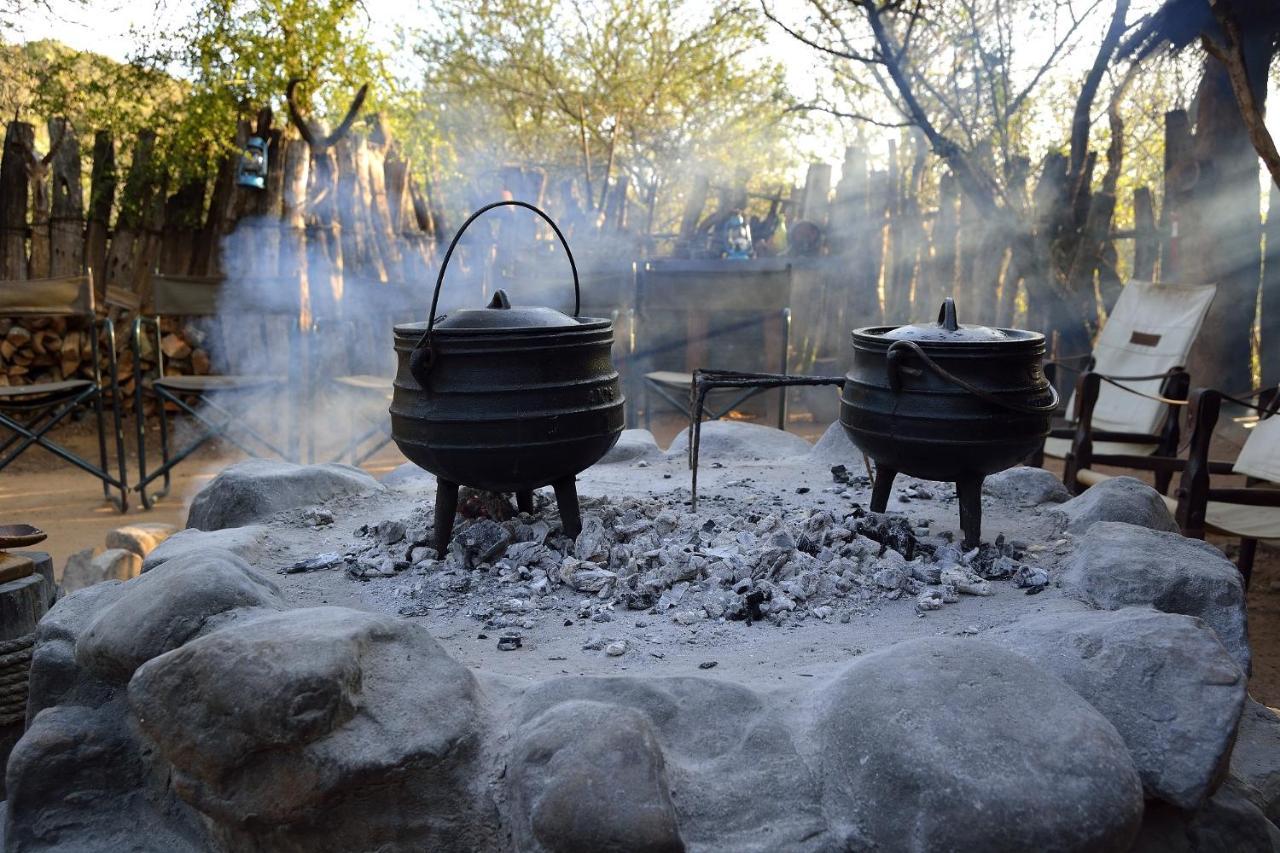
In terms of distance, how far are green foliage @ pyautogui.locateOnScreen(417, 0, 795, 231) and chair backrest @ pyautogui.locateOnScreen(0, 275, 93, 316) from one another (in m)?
7.91

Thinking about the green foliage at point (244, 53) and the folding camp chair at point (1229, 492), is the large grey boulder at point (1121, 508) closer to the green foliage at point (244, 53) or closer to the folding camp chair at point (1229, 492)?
the folding camp chair at point (1229, 492)

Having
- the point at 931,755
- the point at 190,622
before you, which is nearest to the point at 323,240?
the point at 190,622

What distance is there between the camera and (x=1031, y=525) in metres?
3.65

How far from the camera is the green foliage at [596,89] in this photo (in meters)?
14.2

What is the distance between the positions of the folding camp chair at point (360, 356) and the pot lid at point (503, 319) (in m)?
3.98

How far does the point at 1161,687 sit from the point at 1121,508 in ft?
4.85

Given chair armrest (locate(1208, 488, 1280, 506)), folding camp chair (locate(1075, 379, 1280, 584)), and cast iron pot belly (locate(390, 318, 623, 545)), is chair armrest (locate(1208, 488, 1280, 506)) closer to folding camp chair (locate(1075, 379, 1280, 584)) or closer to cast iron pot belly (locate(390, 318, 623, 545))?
folding camp chair (locate(1075, 379, 1280, 584))

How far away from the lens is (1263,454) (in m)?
4.44

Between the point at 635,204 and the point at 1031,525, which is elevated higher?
the point at 635,204

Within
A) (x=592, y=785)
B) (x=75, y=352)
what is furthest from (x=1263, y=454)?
(x=75, y=352)

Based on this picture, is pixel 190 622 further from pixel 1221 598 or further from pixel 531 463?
pixel 1221 598

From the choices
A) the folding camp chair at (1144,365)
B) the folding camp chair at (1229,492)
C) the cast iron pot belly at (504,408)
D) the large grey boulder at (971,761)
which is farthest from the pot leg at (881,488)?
the folding camp chair at (1144,365)

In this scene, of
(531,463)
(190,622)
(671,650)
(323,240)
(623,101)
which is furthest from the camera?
(623,101)

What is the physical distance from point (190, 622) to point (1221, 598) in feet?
8.66
